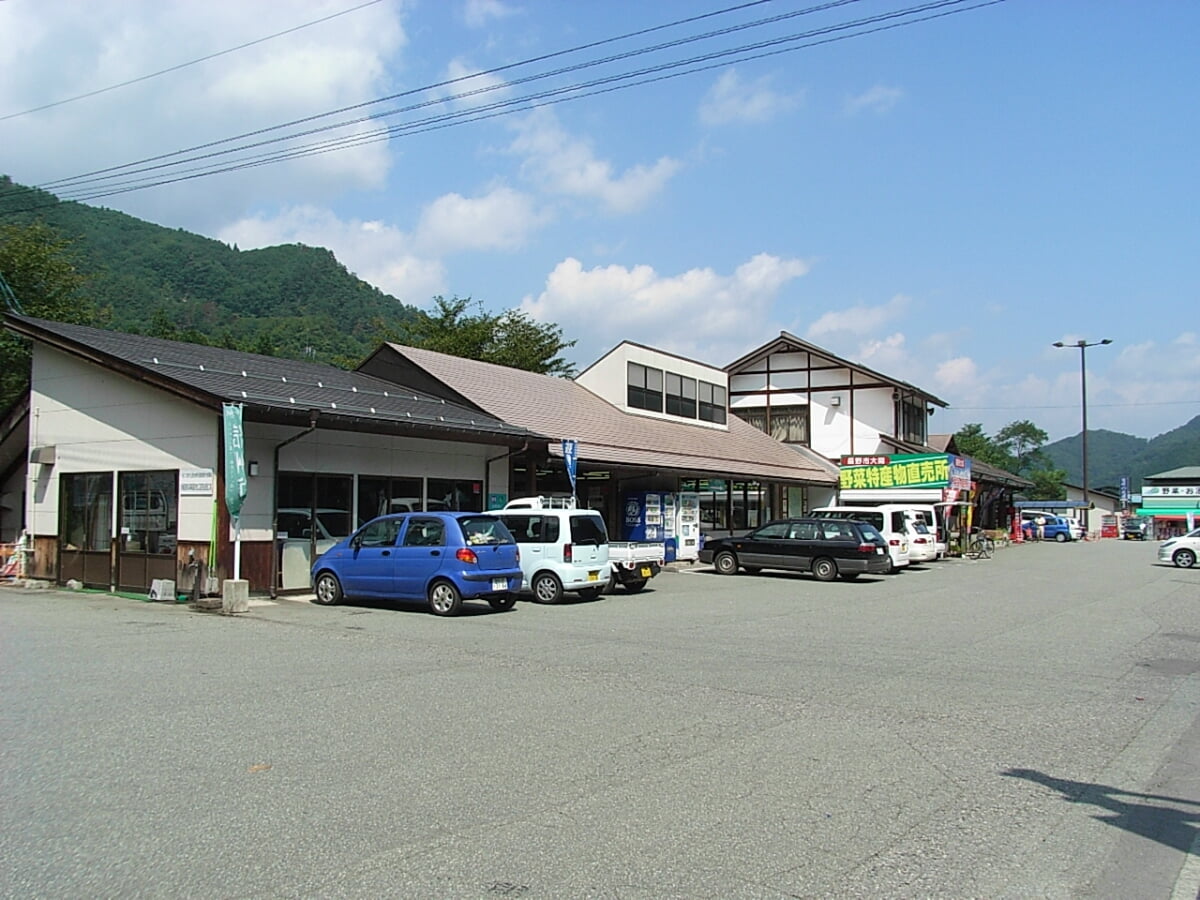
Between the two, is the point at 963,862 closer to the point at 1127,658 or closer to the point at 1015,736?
the point at 1015,736

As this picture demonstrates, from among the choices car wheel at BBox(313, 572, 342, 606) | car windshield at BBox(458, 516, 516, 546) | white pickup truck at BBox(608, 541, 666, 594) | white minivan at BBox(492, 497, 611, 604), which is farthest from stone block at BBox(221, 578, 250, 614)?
white pickup truck at BBox(608, 541, 666, 594)

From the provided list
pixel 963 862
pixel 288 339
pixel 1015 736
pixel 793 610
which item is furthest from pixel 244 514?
pixel 288 339

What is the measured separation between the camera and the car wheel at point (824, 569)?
23.0 metres

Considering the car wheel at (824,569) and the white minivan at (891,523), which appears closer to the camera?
the car wheel at (824,569)

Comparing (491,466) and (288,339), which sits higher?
(288,339)

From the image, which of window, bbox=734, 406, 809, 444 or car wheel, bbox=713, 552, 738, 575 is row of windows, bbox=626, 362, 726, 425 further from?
window, bbox=734, 406, 809, 444

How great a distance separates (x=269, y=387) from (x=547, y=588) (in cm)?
670

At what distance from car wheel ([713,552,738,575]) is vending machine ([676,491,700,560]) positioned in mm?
2595

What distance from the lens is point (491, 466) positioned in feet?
71.7

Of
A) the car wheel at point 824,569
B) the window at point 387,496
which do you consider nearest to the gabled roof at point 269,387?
the window at point 387,496

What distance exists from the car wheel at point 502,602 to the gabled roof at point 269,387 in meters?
4.32

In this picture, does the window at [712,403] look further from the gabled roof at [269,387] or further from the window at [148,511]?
the window at [148,511]

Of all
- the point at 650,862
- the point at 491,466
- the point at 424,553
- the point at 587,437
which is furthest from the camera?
the point at 587,437

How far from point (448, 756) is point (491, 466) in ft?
51.2
